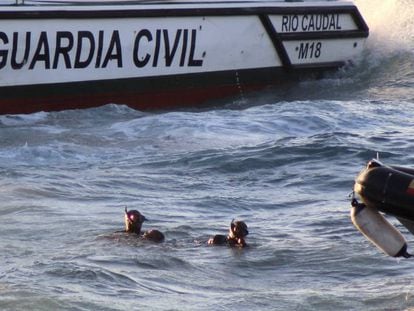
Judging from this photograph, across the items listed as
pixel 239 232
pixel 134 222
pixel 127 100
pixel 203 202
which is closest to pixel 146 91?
pixel 127 100

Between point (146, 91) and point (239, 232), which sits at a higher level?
point (239, 232)

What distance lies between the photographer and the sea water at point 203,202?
6.54m

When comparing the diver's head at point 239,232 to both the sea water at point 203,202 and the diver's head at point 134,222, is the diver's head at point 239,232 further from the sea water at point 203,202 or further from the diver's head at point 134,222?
the diver's head at point 134,222

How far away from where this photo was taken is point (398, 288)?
21.9ft

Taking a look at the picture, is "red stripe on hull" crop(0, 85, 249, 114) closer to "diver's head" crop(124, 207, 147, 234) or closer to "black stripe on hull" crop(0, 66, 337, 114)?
"black stripe on hull" crop(0, 66, 337, 114)

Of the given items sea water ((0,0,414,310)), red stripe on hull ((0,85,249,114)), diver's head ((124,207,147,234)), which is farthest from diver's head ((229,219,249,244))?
red stripe on hull ((0,85,249,114))

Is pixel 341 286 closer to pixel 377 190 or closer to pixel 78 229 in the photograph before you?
pixel 377 190

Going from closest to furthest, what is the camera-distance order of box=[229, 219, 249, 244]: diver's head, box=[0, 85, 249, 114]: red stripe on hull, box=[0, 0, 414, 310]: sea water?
box=[0, 0, 414, 310]: sea water, box=[229, 219, 249, 244]: diver's head, box=[0, 85, 249, 114]: red stripe on hull

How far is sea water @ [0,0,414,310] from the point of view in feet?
21.4

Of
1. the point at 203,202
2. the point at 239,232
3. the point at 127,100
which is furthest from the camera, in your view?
the point at 127,100

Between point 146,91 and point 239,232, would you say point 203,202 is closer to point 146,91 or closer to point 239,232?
point 239,232

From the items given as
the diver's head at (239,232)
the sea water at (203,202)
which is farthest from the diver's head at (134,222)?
the diver's head at (239,232)

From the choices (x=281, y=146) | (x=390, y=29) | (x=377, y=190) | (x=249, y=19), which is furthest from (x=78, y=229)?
(x=390, y=29)

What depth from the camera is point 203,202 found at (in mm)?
8906
